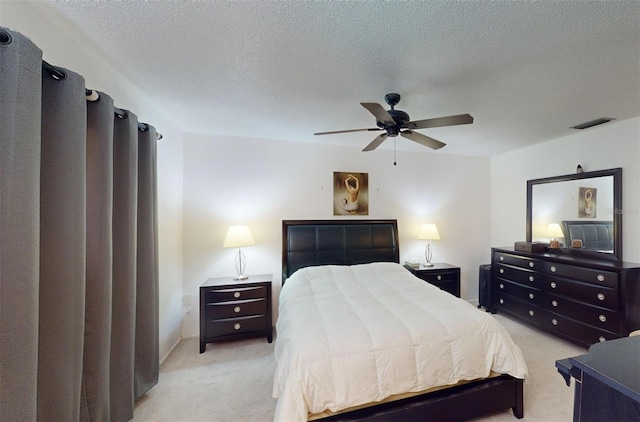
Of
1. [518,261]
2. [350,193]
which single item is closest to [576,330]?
[518,261]

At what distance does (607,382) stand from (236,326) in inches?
105

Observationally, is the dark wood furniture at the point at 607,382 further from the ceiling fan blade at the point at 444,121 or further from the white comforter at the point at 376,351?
the ceiling fan blade at the point at 444,121

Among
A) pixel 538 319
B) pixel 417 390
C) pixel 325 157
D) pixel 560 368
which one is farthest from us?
pixel 325 157

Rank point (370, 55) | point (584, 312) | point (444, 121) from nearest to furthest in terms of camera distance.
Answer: point (370, 55) < point (444, 121) < point (584, 312)

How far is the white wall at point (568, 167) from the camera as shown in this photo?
95.3 inches

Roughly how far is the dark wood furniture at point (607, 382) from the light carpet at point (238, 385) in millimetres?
1112

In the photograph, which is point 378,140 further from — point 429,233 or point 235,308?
point 235,308

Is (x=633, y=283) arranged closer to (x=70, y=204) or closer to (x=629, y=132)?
(x=629, y=132)

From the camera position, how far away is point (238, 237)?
8.84ft

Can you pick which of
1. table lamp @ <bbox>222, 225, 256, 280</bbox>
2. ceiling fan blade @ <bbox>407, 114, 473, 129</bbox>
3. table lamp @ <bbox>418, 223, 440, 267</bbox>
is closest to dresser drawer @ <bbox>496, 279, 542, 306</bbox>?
table lamp @ <bbox>418, 223, 440, 267</bbox>

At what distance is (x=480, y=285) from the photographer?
3.63m

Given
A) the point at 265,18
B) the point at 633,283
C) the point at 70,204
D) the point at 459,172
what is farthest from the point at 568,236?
the point at 70,204

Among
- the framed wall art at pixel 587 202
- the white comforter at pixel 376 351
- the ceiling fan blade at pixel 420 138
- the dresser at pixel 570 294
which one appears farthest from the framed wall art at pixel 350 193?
the framed wall art at pixel 587 202

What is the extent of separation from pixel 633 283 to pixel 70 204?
173 inches
